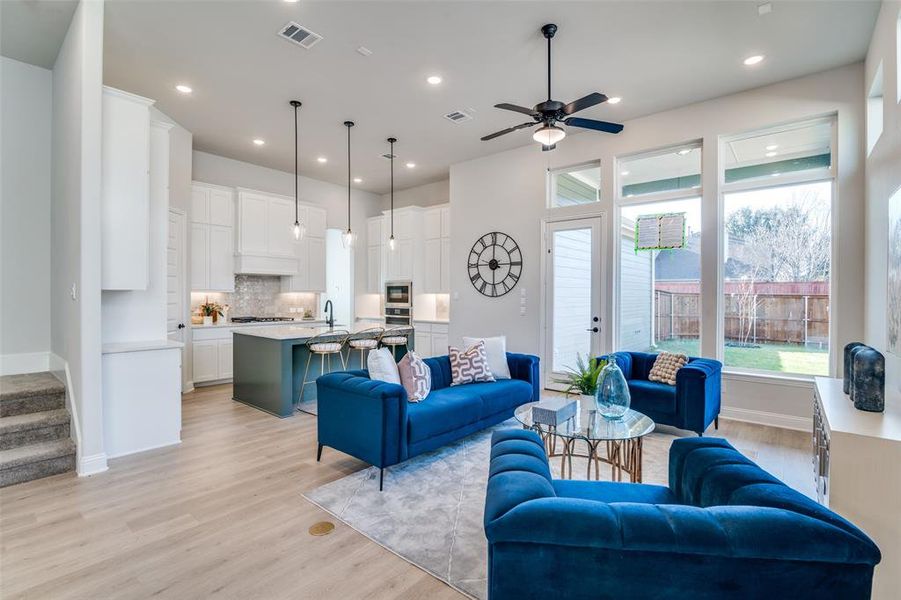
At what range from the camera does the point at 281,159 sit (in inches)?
266

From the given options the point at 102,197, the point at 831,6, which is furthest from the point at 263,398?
the point at 831,6

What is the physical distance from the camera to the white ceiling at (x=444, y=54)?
3.29 meters

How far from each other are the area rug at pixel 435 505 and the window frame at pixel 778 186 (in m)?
1.70

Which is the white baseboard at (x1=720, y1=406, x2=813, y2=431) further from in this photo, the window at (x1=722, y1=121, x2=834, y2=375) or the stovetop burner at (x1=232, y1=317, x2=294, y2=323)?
the stovetop burner at (x1=232, y1=317, x2=294, y2=323)

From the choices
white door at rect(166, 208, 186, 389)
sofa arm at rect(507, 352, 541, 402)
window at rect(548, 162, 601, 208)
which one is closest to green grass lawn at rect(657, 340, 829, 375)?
sofa arm at rect(507, 352, 541, 402)

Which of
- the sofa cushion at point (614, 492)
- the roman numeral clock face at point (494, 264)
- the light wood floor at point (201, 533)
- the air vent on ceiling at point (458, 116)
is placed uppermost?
the air vent on ceiling at point (458, 116)

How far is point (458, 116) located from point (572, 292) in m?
2.71

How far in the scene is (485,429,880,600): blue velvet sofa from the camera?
106 cm

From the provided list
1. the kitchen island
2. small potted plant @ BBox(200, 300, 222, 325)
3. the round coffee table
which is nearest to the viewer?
the round coffee table

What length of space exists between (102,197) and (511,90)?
12.7ft

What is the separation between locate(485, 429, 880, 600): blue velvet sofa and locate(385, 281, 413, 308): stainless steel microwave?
22.1ft

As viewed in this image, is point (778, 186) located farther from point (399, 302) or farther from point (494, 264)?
point (399, 302)

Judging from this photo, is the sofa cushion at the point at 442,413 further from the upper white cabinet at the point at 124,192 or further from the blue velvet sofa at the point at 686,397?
the upper white cabinet at the point at 124,192

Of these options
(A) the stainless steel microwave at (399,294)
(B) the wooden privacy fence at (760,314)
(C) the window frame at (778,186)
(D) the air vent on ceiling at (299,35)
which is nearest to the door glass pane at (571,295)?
(B) the wooden privacy fence at (760,314)
